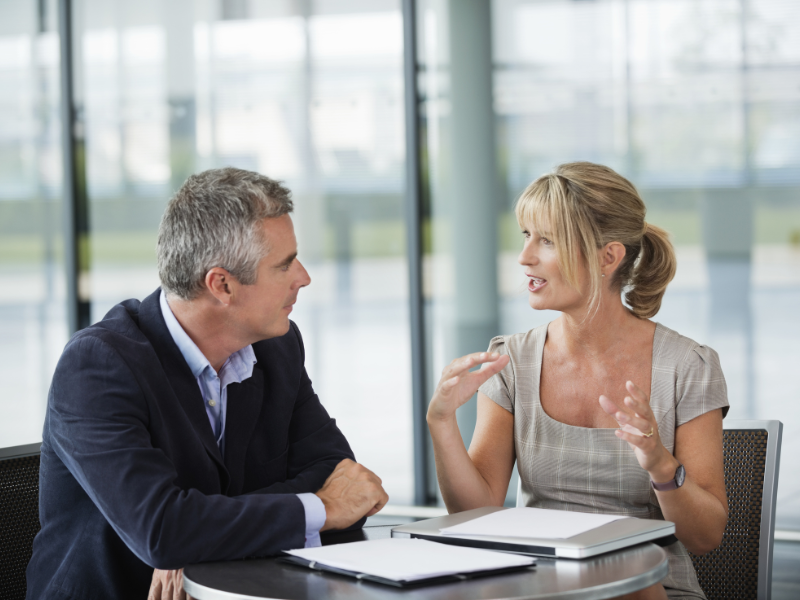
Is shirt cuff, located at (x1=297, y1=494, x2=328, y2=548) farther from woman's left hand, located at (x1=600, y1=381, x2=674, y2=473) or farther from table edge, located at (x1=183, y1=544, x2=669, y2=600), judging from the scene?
woman's left hand, located at (x1=600, y1=381, x2=674, y2=473)

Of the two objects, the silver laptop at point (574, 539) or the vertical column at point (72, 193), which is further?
the vertical column at point (72, 193)

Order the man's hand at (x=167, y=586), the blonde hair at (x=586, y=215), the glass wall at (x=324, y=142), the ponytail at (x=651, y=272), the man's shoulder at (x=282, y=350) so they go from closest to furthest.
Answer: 1. the man's hand at (x=167, y=586)
2. the man's shoulder at (x=282, y=350)
3. the blonde hair at (x=586, y=215)
4. the ponytail at (x=651, y=272)
5. the glass wall at (x=324, y=142)

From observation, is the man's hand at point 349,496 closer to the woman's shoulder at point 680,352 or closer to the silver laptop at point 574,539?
the silver laptop at point 574,539

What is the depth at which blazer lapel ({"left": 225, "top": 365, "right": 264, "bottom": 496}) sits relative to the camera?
168 centimetres

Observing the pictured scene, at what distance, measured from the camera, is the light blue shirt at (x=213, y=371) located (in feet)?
5.45

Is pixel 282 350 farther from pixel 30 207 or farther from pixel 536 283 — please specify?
pixel 30 207

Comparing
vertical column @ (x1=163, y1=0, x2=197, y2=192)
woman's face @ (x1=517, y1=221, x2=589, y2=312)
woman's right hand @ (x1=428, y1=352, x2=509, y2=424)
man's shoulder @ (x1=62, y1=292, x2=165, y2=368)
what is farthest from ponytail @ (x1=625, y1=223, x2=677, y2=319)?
vertical column @ (x1=163, y1=0, x2=197, y2=192)

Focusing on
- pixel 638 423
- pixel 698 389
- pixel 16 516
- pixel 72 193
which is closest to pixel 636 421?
pixel 638 423

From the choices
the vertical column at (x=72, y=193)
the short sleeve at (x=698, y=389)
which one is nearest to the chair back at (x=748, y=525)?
the short sleeve at (x=698, y=389)

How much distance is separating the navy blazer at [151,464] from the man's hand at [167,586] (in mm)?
40

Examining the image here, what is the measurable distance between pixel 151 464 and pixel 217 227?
47 centimetres

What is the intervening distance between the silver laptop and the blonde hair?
2.24 feet

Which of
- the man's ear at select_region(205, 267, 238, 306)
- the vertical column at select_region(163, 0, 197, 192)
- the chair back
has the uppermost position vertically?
the vertical column at select_region(163, 0, 197, 192)

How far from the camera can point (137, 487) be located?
4.52 ft
